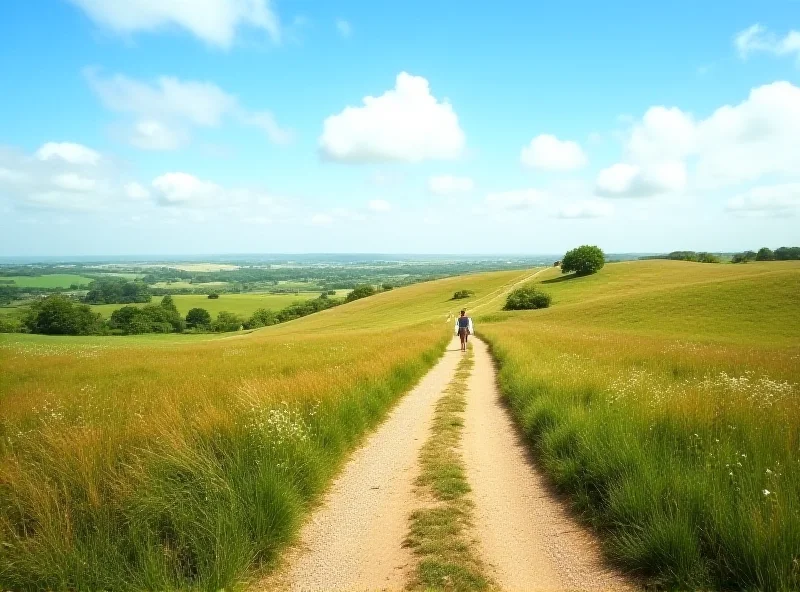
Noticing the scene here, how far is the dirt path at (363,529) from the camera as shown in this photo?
4359 mm

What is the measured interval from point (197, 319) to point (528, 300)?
83316mm

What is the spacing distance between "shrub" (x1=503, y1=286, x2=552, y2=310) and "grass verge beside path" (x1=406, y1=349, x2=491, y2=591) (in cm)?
5587

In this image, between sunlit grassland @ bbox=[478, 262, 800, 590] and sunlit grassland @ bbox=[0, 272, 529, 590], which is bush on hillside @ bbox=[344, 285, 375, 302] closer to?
sunlit grassland @ bbox=[478, 262, 800, 590]

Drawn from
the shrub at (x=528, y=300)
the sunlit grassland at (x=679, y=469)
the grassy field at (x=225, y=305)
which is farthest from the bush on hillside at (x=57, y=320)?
the sunlit grassland at (x=679, y=469)

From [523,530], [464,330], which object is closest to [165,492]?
[523,530]

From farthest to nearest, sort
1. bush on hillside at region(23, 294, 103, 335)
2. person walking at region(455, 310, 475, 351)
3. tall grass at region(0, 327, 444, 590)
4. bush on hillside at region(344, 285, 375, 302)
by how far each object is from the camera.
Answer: bush on hillside at region(344, 285, 375, 302)
bush on hillside at region(23, 294, 103, 335)
person walking at region(455, 310, 475, 351)
tall grass at region(0, 327, 444, 590)

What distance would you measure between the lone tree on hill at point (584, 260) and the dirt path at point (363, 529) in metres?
85.3

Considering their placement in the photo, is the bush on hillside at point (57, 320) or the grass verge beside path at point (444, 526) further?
the bush on hillside at point (57, 320)

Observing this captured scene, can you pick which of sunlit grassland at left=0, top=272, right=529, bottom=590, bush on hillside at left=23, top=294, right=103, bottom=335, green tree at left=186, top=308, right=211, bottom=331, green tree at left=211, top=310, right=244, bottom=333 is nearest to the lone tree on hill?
green tree at left=211, top=310, right=244, bottom=333

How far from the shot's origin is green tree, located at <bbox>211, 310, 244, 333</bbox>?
105 metres

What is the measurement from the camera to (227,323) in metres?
105

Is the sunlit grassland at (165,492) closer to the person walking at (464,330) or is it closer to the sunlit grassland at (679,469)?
the sunlit grassland at (679,469)

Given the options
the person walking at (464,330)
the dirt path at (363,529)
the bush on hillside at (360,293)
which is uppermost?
the dirt path at (363,529)

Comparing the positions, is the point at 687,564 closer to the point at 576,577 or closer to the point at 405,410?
the point at 576,577
